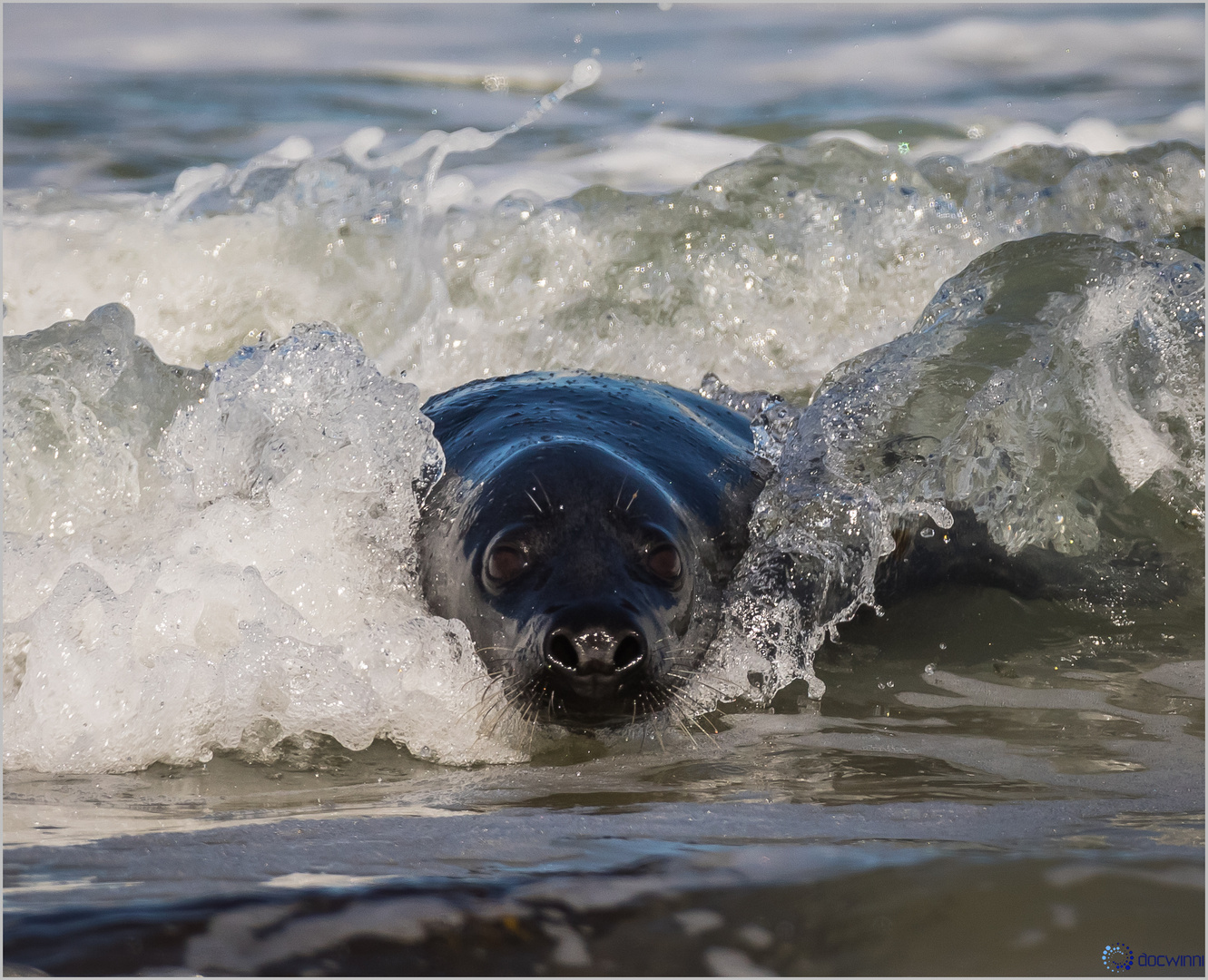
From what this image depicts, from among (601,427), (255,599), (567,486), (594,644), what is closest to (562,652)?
(594,644)

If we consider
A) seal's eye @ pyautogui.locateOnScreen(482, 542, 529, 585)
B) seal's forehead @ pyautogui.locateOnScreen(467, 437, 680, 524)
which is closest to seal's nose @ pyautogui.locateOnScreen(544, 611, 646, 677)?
seal's eye @ pyautogui.locateOnScreen(482, 542, 529, 585)

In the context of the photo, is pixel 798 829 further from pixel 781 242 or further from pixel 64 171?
pixel 64 171

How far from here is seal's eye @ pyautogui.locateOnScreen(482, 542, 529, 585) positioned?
3.51 metres

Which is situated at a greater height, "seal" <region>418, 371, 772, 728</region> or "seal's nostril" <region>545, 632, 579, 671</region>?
"seal" <region>418, 371, 772, 728</region>

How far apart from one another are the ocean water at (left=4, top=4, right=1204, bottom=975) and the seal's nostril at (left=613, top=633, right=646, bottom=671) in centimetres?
24

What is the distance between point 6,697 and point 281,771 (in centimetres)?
86

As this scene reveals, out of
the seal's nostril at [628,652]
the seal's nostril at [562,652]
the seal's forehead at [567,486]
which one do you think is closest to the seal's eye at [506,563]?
the seal's forehead at [567,486]

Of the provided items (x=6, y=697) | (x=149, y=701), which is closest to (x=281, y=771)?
(x=149, y=701)

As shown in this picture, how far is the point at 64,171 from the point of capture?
9219 mm

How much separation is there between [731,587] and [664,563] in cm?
49

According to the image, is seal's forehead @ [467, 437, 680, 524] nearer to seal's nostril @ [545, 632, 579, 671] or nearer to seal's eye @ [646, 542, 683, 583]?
seal's eye @ [646, 542, 683, 583]

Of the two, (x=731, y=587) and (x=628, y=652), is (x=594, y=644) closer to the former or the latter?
(x=628, y=652)

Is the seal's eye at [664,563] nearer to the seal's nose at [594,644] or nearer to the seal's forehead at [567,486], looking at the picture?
the seal's forehead at [567,486]

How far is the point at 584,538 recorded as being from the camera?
11.6 feet
